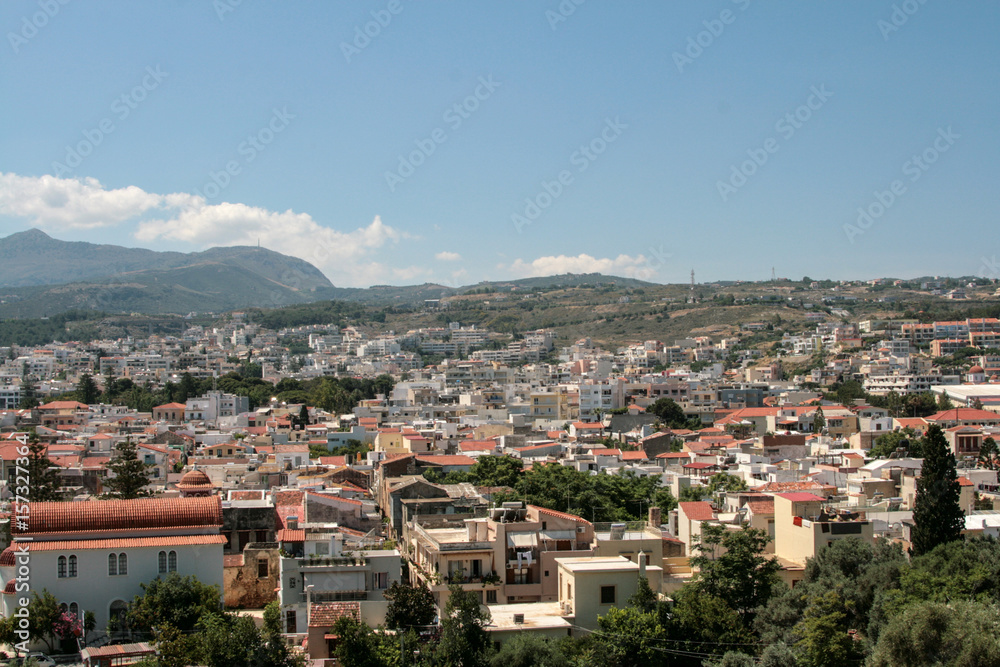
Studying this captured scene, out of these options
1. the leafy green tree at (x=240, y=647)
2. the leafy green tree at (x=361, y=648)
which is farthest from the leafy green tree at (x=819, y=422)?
the leafy green tree at (x=240, y=647)

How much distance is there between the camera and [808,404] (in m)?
69.6

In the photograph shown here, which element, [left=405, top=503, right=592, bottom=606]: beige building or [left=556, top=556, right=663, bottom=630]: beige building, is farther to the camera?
[left=405, top=503, right=592, bottom=606]: beige building

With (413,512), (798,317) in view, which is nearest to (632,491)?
(413,512)

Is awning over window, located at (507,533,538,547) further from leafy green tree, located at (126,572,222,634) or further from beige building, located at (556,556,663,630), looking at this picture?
leafy green tree, located at (126,572,222,634)

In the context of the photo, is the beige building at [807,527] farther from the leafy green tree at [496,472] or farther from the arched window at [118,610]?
the arched window at [118,610]

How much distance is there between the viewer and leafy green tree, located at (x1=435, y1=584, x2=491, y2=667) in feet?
59.6

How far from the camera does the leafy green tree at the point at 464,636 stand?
18.2 meters

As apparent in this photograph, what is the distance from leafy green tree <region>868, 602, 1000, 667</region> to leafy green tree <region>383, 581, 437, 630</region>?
8332 millimetres

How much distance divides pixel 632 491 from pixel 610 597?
1461 cm

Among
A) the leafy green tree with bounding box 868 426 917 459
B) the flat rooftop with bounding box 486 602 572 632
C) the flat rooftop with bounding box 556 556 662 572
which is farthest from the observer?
the leafy green tree with bounding box 868 426 917 459

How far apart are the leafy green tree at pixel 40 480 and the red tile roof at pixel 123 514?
1006 centimetres

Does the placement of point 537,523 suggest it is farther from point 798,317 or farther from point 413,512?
point 798,317

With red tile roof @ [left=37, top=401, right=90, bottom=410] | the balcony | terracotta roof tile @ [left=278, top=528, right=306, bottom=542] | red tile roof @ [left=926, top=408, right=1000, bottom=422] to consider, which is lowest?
the balcony

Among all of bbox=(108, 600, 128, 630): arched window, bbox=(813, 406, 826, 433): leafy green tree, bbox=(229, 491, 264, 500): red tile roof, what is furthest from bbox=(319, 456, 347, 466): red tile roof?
bbox=(813, 406, 826, 433): leafy green tree
